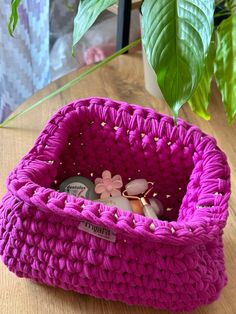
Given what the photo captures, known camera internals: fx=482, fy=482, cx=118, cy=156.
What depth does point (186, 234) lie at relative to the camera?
0.47 m

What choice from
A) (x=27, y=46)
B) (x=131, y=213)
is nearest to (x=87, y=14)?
(x=131, y=213)

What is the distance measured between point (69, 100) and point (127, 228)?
43 cm

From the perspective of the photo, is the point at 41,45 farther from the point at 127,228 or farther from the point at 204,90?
the point at 127,228

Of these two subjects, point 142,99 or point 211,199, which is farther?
point 142,99

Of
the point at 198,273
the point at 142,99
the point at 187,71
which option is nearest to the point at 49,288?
the point at 198,273

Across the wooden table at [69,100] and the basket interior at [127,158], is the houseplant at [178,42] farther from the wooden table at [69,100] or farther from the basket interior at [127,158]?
the wooden table at [69,100]

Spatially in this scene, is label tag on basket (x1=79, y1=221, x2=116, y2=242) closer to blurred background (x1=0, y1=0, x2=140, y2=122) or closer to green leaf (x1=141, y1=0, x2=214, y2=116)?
green leaf (x1=141, y1=0, x2=214, y2=116)

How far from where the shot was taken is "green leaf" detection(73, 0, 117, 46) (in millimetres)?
581

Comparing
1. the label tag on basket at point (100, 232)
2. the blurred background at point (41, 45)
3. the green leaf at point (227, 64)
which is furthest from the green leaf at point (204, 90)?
the blurred background at point (41, 45)

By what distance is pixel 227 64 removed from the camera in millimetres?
603

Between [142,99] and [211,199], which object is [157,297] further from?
[142,99]

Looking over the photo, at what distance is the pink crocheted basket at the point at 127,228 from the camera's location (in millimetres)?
484

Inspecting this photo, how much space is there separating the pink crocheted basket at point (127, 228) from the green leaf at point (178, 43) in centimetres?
11

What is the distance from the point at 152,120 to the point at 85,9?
162 mm
